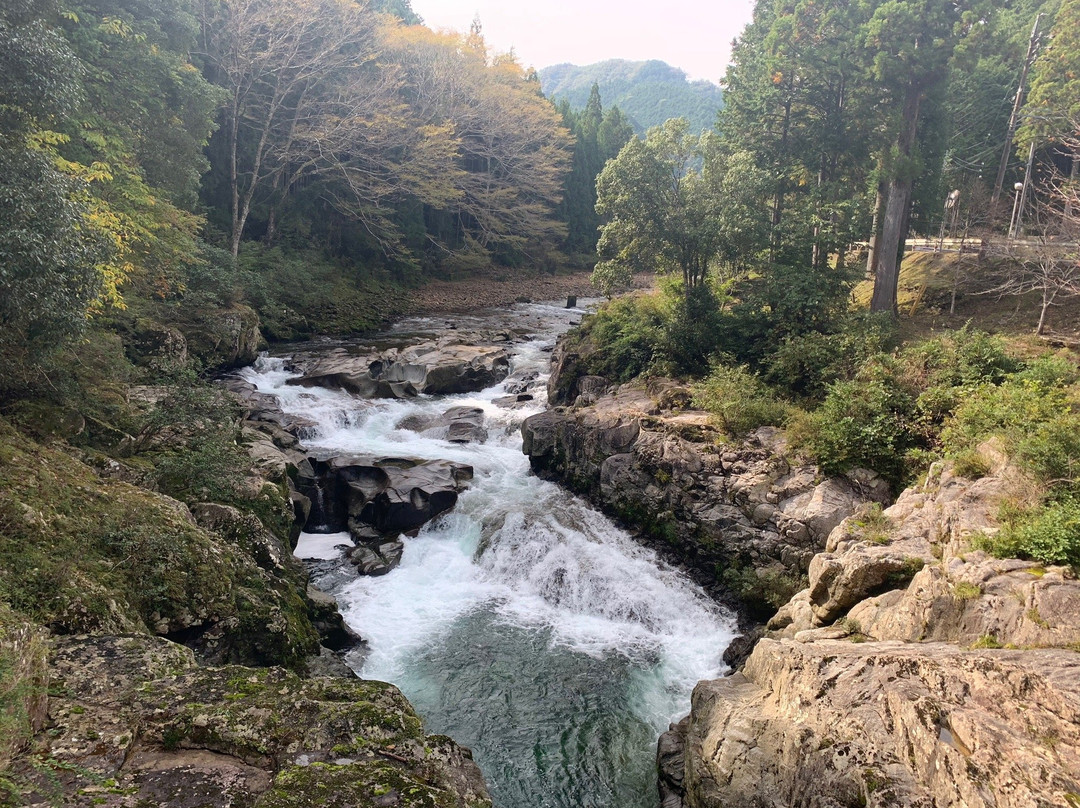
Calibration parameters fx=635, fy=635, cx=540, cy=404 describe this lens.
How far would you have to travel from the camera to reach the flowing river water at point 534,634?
28.6 feet

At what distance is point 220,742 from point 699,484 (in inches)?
408

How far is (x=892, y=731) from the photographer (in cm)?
597

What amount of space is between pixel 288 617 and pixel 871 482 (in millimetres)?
10152

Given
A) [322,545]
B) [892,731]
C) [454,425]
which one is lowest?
[322,545]

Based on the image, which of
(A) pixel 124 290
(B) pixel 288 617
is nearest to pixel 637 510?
(B) pixel 288 617

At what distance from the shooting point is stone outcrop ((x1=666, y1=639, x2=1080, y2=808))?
16.6 feet

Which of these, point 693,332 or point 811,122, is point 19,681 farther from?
point 811,122

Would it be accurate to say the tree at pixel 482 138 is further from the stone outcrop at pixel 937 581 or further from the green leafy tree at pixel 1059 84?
the stone outcrop at pixel 937 581

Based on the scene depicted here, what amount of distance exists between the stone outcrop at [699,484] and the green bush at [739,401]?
300 mm

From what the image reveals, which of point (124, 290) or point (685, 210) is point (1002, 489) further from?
point (124, 290)

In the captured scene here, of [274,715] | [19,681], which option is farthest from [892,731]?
[19,681]

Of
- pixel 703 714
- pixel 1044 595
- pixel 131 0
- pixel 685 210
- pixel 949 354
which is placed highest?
pixel 131 0

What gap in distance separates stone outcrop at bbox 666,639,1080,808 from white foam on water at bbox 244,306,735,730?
2.33 m

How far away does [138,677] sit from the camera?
5.40 m
